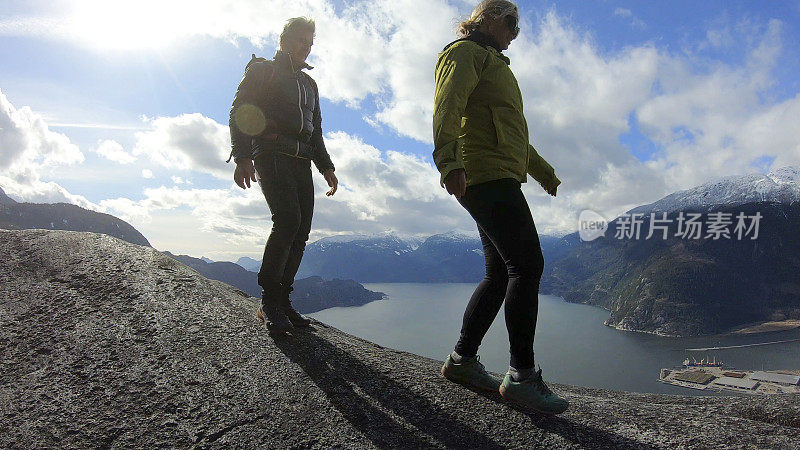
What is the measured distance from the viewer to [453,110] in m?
2.37

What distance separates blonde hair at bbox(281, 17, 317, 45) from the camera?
354 centimetres

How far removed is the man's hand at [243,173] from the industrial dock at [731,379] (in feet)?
283

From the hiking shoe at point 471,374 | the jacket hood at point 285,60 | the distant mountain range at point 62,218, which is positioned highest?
the distant mountain range at point 62,218

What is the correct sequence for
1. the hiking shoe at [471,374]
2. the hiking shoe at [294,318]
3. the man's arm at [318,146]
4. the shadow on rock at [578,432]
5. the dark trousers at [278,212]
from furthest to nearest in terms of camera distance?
the man's arm at [318,146] < the hiking shoe at [294,318] < the dark trousers at [278,212] < the hiking shoe at [471,374] < the shadow on rock at [578,432]

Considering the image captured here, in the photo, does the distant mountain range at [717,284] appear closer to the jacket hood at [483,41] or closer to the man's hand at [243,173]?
the jacket hood at [483,41]

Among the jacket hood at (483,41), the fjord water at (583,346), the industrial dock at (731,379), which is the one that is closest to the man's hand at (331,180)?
the jacket hood at (483,41)

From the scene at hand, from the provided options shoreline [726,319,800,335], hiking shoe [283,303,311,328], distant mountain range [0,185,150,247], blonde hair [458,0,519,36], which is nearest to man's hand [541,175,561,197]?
blonde hair [458,0,519,36]

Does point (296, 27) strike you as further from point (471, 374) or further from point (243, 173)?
point (471, 374)

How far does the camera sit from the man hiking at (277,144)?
3309 millimetres

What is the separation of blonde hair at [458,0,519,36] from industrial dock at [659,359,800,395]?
85578 mm

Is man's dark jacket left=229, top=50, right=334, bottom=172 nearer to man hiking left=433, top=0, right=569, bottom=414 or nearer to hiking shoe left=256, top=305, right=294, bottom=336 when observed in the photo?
hiking shoe left=256, top=305, right=294, bottom=336

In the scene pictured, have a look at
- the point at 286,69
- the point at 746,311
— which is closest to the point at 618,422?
the point at 286,69

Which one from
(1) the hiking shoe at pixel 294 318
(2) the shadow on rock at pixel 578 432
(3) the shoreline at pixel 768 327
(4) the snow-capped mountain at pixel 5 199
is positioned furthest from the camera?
(4) the snow-capped mountain at pixel 5 199

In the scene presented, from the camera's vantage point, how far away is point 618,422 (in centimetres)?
234
